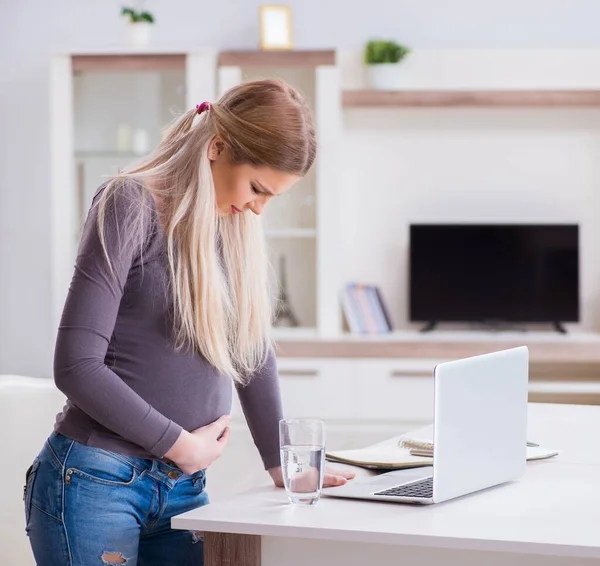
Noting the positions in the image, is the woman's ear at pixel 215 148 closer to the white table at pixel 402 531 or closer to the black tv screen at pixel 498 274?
the white table at pixel 402 531

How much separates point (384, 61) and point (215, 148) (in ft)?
9.59

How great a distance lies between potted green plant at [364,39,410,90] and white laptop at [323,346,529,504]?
2867 millimetres

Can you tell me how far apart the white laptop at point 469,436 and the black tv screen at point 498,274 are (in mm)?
2799

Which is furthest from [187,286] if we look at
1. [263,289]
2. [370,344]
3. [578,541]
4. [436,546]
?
[370,344]

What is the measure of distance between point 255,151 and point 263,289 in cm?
25

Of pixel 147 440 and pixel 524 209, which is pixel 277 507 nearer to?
pixel 147 440

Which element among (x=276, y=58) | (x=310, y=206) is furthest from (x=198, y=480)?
(x=276, y=58)

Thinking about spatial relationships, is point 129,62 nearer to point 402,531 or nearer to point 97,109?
point 97,109

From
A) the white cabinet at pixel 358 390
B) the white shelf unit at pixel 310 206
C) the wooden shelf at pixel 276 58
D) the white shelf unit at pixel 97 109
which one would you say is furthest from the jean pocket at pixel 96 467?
the wooden shelf at pixel 276 58

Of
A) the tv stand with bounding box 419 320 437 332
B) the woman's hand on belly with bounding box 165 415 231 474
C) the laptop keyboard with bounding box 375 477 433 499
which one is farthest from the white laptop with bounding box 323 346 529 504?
the tv stand with bounding box 419 320 437 332

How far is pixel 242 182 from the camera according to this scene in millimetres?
1502

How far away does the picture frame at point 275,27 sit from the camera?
4.31 m

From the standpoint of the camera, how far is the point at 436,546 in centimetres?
121

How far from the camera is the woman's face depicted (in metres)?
1.49
